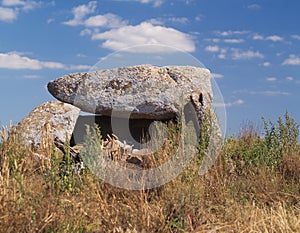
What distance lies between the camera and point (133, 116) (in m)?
10.7

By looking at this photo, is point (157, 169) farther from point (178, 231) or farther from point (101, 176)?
point (178, 231)

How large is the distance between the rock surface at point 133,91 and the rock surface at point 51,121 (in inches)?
19.4

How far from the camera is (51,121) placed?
10.0 metres

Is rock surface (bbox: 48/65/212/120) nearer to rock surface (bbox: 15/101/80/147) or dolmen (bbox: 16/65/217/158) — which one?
dolmen (bbox: 16/65/217/158)

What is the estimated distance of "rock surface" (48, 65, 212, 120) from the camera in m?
10.6

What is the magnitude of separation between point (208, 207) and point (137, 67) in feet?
19.8

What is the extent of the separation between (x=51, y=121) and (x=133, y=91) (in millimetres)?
1858

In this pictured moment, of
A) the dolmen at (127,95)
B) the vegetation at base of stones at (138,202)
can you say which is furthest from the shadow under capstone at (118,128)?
the vegetation at base of stones at (138,202)

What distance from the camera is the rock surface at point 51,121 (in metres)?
9.70

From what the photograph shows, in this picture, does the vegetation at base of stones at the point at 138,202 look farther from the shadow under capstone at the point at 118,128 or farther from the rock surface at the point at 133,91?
the shadow under capstone at the point at 118,128

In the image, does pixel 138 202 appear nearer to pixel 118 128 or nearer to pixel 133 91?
pixel 133 91

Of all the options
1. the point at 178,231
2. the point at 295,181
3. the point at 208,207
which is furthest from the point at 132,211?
the point at 295,181

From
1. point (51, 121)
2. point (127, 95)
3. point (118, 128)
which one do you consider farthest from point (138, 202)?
point (118, 128)

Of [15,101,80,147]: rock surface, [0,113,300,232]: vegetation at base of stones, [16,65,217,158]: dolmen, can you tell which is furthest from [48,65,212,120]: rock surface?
[0,113,300,232]: vegetation at base of stones
